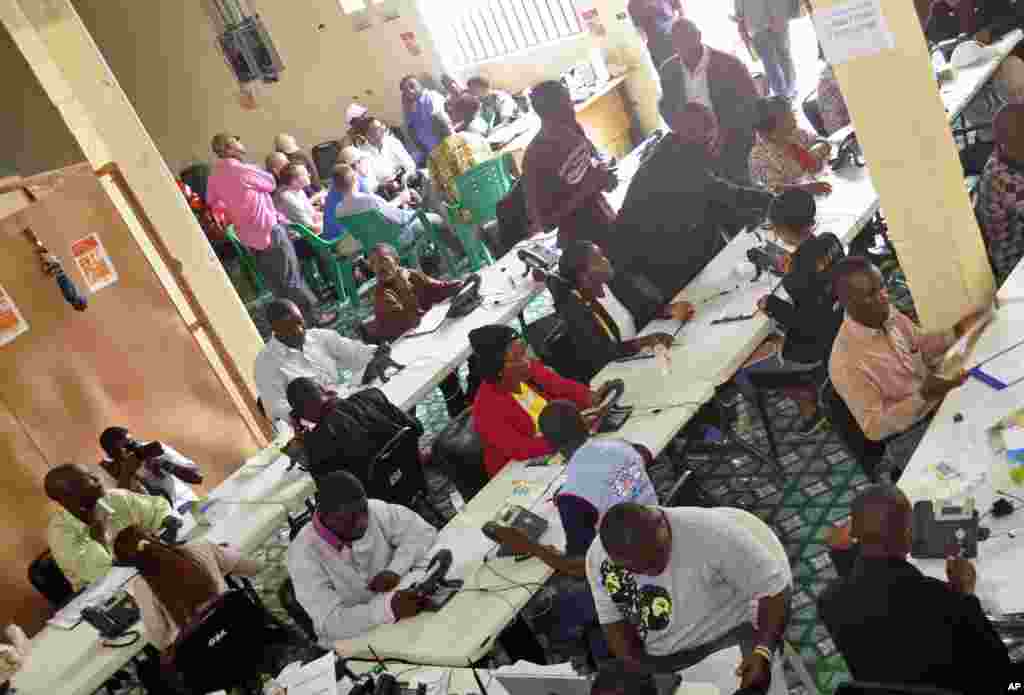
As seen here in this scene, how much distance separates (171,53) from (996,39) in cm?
1071

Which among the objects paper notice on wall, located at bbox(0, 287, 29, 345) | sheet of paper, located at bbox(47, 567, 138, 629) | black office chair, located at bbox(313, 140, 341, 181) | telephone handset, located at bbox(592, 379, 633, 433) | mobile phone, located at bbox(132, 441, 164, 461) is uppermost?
paper notice on wall, located at bbox(0, 287, 29, 345)

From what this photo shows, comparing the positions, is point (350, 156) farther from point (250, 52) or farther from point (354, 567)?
point (354, 567)

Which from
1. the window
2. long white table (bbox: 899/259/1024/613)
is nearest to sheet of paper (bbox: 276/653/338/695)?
long white table (bbox: 899/259/1024/613)

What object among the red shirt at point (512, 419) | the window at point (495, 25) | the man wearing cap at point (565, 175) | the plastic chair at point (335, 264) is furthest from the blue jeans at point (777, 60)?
the red shirt at point (512, 419)

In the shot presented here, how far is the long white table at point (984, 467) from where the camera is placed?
3.17 metres

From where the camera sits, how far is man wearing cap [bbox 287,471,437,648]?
4.48m

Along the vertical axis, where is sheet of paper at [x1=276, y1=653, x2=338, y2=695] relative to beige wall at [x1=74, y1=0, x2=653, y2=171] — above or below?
below

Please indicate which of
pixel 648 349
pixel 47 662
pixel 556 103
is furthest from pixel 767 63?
pixel 47 662

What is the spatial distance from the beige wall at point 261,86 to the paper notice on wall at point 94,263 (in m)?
6.68

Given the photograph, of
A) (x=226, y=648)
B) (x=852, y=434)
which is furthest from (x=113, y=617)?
(x=852, y=434)

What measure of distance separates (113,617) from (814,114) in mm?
5949

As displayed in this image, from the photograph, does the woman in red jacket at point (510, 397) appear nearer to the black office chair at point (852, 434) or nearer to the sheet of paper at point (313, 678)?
the black office chair at point (852, 434)

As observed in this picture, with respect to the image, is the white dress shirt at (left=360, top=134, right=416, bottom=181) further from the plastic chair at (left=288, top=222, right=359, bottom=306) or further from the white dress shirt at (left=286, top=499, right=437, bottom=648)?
the white dress shirt at (left=286, top=499, right=437, bottom=648)

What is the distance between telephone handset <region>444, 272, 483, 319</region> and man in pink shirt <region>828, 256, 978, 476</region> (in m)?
3.46
